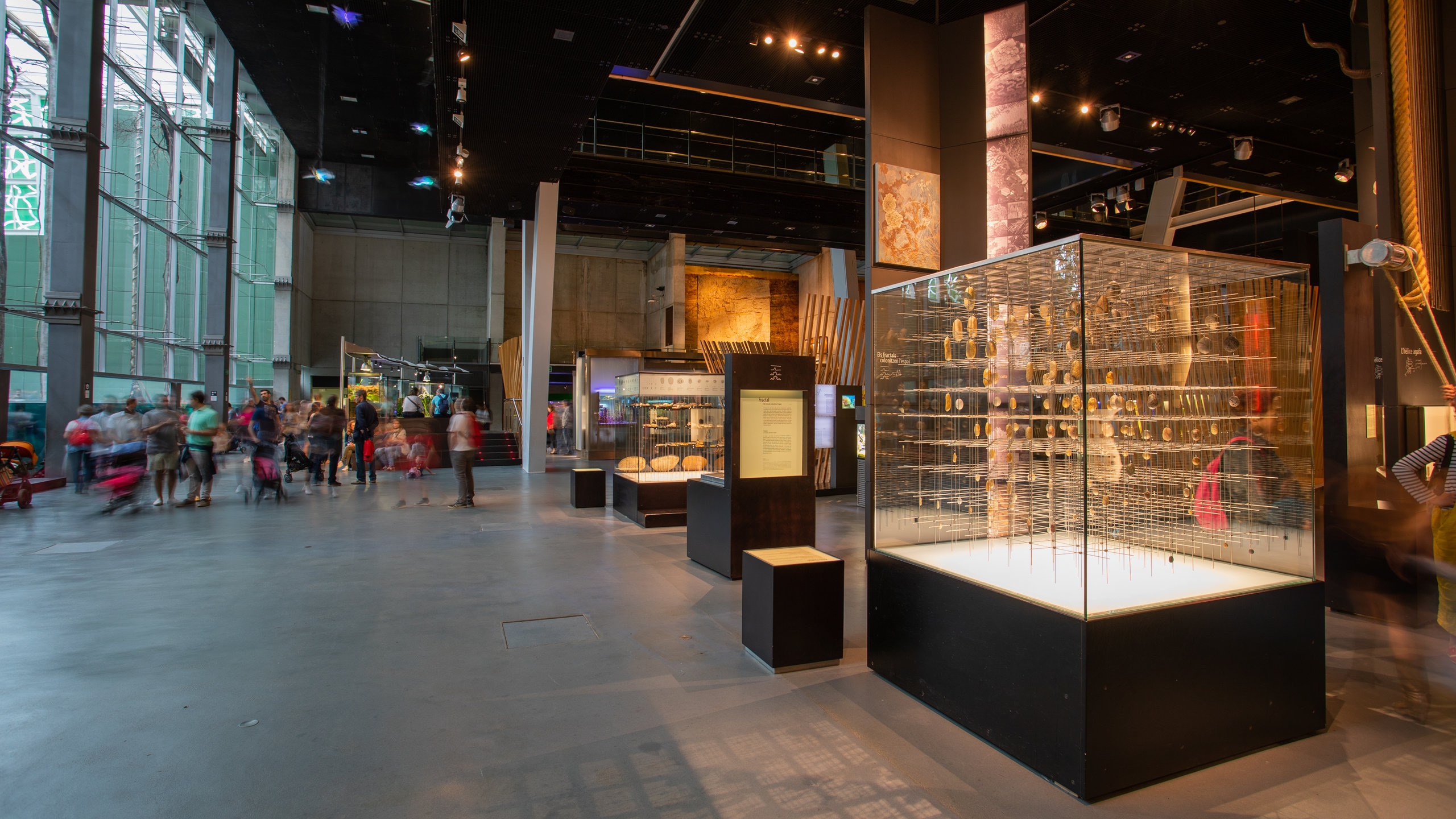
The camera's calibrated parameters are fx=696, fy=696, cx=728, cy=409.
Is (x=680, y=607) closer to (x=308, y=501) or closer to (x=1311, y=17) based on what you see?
(x=308, y=501)

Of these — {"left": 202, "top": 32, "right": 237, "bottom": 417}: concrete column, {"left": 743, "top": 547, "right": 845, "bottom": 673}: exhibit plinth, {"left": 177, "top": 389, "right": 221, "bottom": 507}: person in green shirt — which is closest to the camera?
{"left": 743, "top": 547, "right": 845, "bottom": 673}: exhibit plinth

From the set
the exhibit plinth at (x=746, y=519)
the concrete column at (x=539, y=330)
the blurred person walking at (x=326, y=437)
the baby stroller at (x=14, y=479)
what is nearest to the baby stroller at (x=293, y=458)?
the blurred person walking at (x=326, y=437)

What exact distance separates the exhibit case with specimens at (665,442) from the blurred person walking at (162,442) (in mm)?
5671

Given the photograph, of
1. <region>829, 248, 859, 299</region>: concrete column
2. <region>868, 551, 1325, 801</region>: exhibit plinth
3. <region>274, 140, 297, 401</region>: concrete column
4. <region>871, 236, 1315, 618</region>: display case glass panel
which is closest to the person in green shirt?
<region>871, 236, 1315, 618</region>: display case glass panel

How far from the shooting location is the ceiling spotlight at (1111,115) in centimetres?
955

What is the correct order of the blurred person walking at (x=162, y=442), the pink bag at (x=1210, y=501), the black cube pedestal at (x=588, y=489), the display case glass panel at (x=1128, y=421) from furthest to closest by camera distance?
the black cube pedestal at (x=588, y=489)
the blurred person walking at (x=162, y=442)
the pink bag at (x=1210, y=501)
the display case glass panel at (x=1128, y=421)

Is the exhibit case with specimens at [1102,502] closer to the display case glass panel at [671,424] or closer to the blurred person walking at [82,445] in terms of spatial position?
the display case glass panel at [671,424]

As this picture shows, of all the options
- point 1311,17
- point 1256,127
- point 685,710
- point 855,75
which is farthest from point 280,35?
point 1256,127

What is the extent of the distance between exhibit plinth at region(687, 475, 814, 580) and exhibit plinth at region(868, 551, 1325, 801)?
103 inches

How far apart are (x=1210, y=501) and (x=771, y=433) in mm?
3265

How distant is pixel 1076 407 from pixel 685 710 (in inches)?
80.1

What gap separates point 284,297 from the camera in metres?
19.6

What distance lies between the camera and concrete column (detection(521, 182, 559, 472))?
43.9 feet

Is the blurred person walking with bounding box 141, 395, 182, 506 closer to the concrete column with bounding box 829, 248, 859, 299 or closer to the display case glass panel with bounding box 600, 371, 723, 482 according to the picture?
the display case glass panel with bounding box 600, 371, 723, 482
